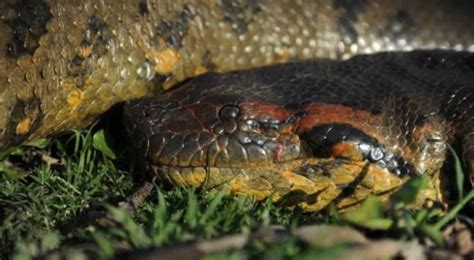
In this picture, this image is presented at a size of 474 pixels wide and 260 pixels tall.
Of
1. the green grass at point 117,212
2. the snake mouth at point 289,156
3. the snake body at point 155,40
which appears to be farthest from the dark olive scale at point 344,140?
the snake body at point 155,40

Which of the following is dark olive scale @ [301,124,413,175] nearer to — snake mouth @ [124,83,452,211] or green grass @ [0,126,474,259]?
snake mouth @ [124,83,452,211]

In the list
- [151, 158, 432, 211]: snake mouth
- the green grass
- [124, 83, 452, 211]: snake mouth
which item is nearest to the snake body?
the green grass

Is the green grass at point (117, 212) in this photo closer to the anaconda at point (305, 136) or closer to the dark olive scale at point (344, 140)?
the anaconda at point (305, 136)

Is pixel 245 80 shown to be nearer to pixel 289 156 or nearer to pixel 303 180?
pixel 289 156

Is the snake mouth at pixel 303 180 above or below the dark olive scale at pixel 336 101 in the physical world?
below

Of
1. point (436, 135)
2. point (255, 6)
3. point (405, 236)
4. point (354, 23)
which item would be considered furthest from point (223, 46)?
point (405, 236)

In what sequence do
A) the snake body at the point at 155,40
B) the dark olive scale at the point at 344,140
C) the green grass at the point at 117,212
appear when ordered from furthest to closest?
the snake body at the point at 155,40 → the dark olive scale at the point at 344,140 → the green grass at the point at 117,212

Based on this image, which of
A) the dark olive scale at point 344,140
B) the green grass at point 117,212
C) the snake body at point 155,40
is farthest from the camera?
the snake body at point 155,40

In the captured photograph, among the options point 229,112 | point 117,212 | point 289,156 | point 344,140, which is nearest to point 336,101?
point 344,140
